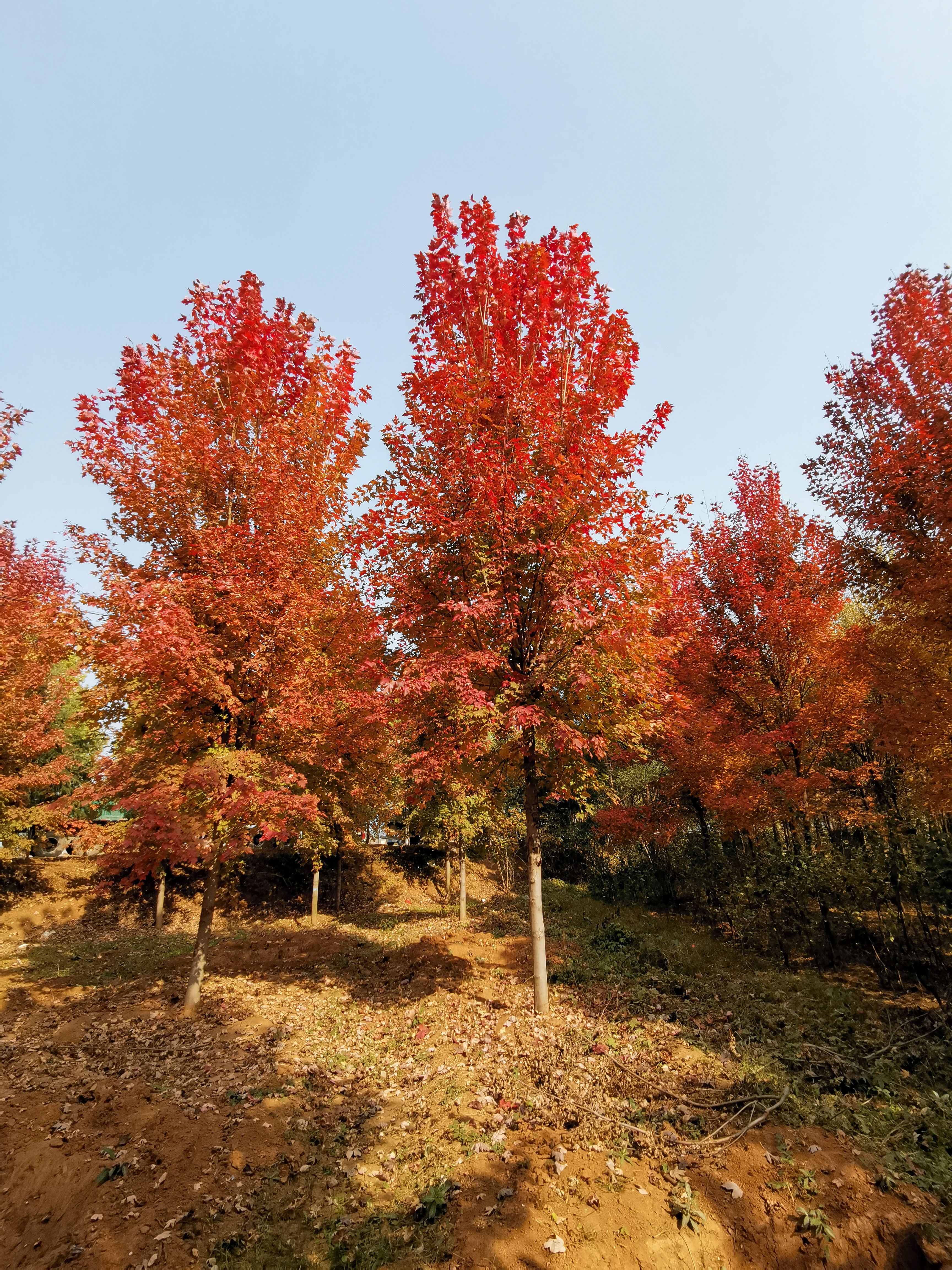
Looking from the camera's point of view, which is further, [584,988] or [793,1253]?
[584,988]

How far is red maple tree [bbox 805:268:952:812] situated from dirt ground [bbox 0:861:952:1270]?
19.5 ft

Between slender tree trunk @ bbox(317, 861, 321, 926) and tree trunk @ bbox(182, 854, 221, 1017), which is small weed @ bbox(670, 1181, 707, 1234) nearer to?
tree trunk @ bbox(182, 854, 221, 1017)

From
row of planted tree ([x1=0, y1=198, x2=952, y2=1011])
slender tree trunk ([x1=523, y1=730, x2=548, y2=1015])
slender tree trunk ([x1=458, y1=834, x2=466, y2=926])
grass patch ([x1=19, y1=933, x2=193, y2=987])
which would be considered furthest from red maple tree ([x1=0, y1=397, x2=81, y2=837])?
slender tree trunk ([x1=458, y1=834, x2=466, y2=926])

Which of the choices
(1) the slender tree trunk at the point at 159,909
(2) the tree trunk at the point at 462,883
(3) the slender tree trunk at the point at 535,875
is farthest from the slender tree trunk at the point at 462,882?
(3) the slender tree trunk at the point at 535,875

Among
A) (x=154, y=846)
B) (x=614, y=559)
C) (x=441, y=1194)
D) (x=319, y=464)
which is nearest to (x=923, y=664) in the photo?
(x=614, y=559)

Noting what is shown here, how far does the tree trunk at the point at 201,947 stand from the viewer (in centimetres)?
937

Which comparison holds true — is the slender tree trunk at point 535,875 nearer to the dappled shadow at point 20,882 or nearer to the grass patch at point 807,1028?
the grass patch at point 807,1028

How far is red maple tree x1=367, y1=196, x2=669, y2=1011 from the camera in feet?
25.8

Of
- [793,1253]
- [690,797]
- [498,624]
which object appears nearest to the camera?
[793,1253]

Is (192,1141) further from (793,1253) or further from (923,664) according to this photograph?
(923,664)

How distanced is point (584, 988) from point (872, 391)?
12.7m

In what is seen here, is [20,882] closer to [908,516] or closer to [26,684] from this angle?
[26,684]

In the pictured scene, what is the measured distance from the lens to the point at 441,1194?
472 centimetres

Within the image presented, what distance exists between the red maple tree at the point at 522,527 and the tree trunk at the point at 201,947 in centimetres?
462
